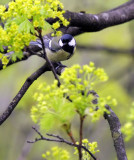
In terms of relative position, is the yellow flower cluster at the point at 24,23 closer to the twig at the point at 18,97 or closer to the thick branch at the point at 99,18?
the twig at the point at 18,97

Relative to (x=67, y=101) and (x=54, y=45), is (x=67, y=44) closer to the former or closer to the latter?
(x=54, y=45)

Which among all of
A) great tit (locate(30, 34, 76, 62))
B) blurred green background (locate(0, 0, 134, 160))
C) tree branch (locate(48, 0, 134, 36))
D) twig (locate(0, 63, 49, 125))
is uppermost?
twig (locate(0, 63, 49, 125))

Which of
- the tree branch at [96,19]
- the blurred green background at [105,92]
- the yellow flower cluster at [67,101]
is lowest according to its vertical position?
the blurred green background at [105,92]

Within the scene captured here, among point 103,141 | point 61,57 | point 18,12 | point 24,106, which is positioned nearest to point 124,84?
point 103,141

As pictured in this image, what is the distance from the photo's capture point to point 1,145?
320 inches

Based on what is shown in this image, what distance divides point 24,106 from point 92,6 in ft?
7.76

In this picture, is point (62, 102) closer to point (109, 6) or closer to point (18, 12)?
point (18, 12)

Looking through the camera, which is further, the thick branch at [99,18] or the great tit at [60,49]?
the great tit at [60,49]

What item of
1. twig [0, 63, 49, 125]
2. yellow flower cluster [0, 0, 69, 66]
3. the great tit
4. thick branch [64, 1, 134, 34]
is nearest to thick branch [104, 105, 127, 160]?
twig [0, 63, 49, 125]

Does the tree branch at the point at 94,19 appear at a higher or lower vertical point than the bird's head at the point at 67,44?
higher

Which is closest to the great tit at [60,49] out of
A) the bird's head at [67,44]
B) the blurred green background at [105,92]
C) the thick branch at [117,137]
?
the bird's head at [67,44]

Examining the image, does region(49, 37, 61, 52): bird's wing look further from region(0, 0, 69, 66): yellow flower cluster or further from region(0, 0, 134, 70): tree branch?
region(0, 0, 69, 66): yellow flower cluster

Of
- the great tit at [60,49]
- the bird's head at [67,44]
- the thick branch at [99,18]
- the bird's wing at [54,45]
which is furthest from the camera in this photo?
the bird's wing at [54,45]

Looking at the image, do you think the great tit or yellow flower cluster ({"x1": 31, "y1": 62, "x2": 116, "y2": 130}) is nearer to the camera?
yellow flower cluster ({"x1": 31, "y1": 62, "x2": 116, "y2": 130})
